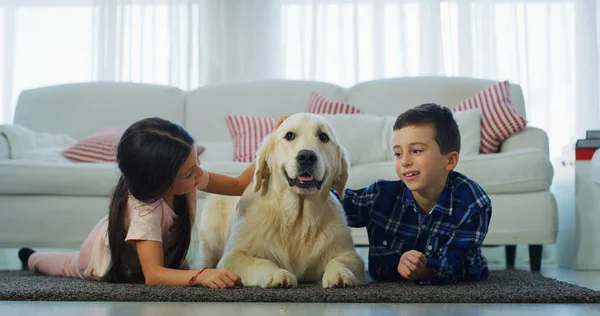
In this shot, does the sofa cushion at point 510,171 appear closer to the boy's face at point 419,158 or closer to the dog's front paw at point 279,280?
the boy's face at point 419,158

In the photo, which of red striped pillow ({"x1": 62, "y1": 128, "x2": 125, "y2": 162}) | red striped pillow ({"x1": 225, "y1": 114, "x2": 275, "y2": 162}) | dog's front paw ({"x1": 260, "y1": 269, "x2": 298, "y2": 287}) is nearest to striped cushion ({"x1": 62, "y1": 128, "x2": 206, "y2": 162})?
red striped pillow ({"x1": 62, "y1": 128, "x2": 125, "y2": 162})

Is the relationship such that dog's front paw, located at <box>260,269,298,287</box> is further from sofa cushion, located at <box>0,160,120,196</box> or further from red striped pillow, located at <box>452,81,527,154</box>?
red striped pillow, located at <box>452,81,527,154</box>

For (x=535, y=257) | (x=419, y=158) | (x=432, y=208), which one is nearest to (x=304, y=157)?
(x=419, y=158)

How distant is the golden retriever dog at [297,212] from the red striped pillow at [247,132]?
1.56m

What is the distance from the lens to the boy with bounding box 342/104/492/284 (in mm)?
2225

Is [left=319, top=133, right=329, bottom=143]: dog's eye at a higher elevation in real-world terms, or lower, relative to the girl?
higher

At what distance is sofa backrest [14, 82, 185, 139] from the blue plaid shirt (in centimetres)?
227

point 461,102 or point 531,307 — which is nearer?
point 531,307

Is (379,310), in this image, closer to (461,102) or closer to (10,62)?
(461,102)

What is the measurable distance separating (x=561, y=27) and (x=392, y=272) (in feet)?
12.3

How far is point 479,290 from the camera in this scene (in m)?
1.96

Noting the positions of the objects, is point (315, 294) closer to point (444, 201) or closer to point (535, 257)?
point (444, 201)

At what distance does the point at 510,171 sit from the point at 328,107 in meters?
1.24

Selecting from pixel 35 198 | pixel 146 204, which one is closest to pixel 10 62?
pixel 35 198
